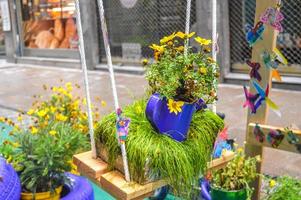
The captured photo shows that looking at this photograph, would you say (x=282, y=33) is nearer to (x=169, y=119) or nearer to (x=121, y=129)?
(x=169, y=119)

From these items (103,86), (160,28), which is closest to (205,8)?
(160,28)

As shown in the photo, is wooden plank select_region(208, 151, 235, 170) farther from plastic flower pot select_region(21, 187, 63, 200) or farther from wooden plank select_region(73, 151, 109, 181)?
plastic flower pot select_region(21, 187, 63, 200)

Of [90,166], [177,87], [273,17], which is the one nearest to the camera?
[177,87]

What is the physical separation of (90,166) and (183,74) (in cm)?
69

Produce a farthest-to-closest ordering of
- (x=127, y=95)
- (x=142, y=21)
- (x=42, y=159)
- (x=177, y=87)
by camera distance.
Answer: (x=142, y=21), (x=127, y=95), (x=42, y=159), (x=177, y=87)

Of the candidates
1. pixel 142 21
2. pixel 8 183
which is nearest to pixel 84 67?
pixel 8 183

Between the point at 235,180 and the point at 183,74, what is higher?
the point at 183,74

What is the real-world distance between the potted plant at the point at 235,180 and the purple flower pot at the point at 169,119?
85 cm

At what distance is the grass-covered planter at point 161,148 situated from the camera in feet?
5.88

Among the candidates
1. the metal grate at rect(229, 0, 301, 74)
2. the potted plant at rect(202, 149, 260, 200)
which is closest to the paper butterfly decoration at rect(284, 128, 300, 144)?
the potted plant at rect(202, 149, 260, 200)

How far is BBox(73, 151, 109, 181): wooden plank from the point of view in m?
1.95

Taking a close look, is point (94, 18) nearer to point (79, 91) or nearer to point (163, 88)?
point (79, 91)

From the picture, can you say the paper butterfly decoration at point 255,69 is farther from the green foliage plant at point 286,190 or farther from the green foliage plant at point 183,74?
the green foliage plant at point 286,190

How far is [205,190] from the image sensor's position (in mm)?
2680
